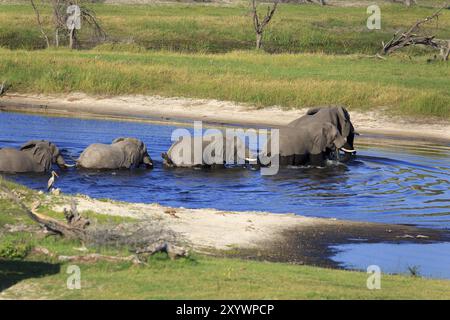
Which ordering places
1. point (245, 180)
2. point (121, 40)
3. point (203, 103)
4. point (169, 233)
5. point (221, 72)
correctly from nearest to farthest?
point (169, 233) → point (245, 180) → point (203, 103) → point (221, 72) → point (121, 40)

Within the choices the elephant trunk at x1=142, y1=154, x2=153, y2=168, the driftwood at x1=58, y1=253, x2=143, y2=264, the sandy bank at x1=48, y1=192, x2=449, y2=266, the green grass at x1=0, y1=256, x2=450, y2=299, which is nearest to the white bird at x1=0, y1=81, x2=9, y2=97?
the elephant trunk at x1=142, y1=154, x2=153, y2=168

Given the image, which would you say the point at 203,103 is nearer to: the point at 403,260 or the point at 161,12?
the point at 403,260

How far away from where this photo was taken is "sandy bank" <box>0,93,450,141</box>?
87.0ft

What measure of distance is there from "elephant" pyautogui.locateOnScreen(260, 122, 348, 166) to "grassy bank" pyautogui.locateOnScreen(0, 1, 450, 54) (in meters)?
20.3

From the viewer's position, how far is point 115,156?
1909 centimetres

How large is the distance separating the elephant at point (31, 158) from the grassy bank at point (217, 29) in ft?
73.9

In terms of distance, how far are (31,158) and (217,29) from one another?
3088cm

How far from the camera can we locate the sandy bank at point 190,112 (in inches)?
1045

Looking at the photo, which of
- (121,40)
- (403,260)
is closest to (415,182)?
(403,260)

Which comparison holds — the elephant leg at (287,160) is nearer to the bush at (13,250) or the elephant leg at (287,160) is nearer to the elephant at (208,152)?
the elephant at (208,152)

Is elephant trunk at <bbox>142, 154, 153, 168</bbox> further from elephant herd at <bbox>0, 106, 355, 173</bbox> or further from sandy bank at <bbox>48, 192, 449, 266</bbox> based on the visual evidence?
sandy bank at <bbox>48, 192, 449, 266</bbox>

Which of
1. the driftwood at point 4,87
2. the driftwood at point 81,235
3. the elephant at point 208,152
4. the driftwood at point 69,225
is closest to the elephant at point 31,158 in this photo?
the elephant at point 208,152
